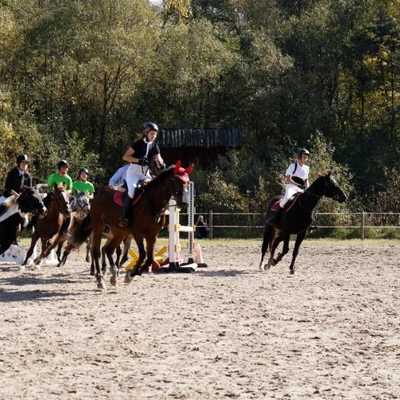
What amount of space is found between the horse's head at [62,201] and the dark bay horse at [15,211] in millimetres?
1149

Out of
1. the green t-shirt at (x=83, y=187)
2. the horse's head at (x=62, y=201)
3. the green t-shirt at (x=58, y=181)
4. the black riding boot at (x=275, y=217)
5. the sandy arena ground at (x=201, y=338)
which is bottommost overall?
the sandy arena ground at (x=201, y=338)

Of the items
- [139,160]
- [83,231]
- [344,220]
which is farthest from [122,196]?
[344,220]

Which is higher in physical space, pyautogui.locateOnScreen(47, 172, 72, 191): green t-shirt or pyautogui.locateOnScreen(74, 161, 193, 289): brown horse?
pyautogui.locateOnScreen(47, 172, 72, 191): green t-shirt

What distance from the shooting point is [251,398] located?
7.51 meters

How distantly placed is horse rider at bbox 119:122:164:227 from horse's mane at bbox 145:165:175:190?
332 millimetres

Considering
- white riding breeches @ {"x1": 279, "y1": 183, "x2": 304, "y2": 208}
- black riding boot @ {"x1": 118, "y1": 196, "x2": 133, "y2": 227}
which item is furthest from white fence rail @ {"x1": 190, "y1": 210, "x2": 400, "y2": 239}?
black riding boot @ {"x1": 118, "y1": 196, "x2": 133, "y2": 227}

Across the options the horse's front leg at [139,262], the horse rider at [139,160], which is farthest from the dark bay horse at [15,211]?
the horse's front leg at [139,262]

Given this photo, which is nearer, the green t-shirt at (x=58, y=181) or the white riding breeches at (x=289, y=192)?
the white riding breeches at (x=289, y=192)

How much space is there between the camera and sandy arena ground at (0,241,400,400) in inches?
313

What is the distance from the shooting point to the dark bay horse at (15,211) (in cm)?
1777

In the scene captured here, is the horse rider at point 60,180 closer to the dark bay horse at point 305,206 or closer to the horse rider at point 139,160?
the horse rider at point 139,160

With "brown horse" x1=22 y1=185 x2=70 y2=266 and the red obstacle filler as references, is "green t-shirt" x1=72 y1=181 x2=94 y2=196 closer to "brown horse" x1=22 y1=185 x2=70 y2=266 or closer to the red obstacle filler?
"brown horse" x1=22 y1=185 x2=70 y2=266

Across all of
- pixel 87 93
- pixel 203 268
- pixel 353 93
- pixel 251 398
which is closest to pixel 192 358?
pixel 251 398

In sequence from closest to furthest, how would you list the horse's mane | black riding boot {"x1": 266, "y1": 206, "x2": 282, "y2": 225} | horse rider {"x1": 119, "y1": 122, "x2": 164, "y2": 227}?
the horse's mane < horse rider {"x1": 119, "y1": 122, "x2": 164, "y2": 227} < black riding boot {"x1": 266, "y1": 206, "x2": 282, "y2": 225}
